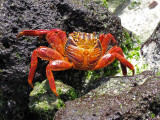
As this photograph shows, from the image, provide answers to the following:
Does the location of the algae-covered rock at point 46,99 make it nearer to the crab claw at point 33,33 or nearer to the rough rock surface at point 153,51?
the crab claw at point 33,33

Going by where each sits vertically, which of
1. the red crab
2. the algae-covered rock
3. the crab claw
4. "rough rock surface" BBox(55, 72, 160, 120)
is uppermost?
the crab claw

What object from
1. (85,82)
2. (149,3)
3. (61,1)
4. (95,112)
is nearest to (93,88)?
(85,82)

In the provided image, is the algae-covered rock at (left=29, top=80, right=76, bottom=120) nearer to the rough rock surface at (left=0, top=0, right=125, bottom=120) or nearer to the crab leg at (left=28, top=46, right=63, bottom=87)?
the crab leg at (left=28, top=46, right=63, bottom=87)

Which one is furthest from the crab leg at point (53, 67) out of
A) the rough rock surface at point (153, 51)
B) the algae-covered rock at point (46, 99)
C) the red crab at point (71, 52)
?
the rough rock surface at point (153, 51)

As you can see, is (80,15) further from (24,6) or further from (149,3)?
(149,3)

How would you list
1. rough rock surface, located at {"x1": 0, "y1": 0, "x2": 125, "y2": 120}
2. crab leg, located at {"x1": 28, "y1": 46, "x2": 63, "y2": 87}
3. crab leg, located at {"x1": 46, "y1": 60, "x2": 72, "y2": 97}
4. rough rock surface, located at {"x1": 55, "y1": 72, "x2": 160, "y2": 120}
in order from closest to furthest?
rough rock surface, located at {"x1": 55, "y1": 72, "x2": 160, "y2": 120}, crab leg, located at {"x1": 46, "y1": 60, "x2": 72, "y2": 97}, crab leg, located at {"x1": 28, "y1": 46, "x2": 63, "y2": 87}, rough rock surface, located at {"x1": 0, "y1": 0, "x2": 125, "y2": 120}

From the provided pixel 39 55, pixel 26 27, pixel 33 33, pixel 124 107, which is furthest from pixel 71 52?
pixel 124 107

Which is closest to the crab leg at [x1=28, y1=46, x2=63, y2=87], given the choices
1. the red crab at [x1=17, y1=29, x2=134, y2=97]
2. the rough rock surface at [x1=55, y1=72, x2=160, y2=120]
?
the red crab at [x1=17, y1=29, x2=134, y2=97]

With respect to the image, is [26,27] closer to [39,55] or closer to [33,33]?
[33,33]
